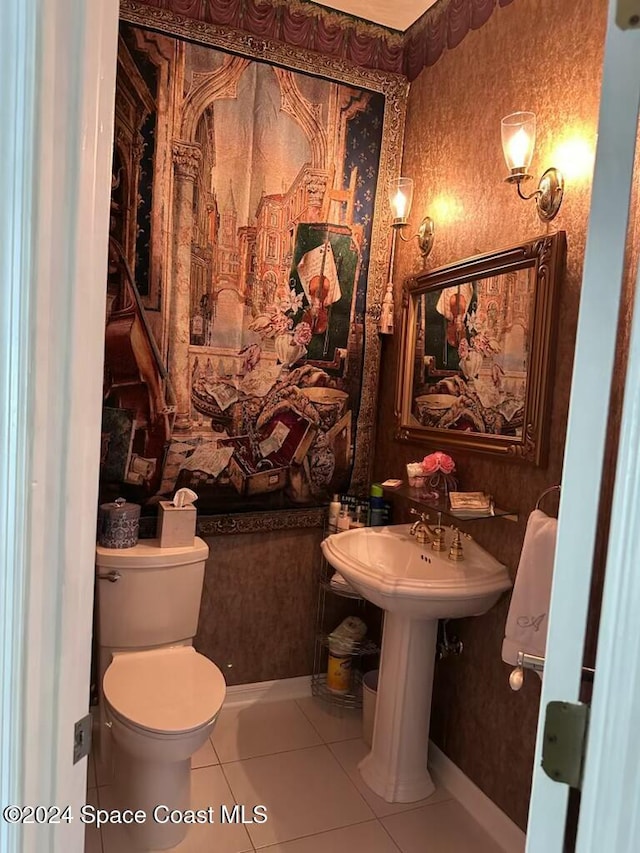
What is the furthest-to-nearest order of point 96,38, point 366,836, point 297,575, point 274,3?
point 297,575
point 274,3
point 366,836
point 96,38

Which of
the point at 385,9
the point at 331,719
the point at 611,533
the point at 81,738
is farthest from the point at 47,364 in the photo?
the point at 385,9

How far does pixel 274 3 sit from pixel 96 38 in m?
2.06

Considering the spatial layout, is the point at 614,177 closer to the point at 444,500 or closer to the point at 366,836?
the point at 444,500

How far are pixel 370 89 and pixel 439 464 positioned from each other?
165 centimetres

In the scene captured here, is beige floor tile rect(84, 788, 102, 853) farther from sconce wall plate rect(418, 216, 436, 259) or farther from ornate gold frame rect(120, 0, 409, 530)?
sconce wall plate rect(418, 216, 436, 259)

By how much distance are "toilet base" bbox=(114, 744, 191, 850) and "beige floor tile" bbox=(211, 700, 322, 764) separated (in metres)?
0.36

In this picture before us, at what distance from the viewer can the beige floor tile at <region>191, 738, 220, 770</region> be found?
2211 millimetres

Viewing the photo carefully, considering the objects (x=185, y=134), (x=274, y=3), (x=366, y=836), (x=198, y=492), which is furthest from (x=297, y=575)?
(x=274, y=3)

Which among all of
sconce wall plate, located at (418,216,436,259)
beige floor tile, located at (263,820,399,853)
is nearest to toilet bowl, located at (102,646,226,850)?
beige floor tile, located at (263,820,399,853)

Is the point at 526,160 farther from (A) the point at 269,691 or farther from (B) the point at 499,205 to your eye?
(A) the point at 269,691

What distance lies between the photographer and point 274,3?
2.35 m

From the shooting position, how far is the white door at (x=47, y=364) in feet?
2.15

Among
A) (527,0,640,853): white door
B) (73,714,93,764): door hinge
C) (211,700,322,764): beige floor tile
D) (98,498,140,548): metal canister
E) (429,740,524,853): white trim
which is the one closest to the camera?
(527,0,640,853): white door

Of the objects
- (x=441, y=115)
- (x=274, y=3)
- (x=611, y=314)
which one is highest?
(x=274, y=3)
